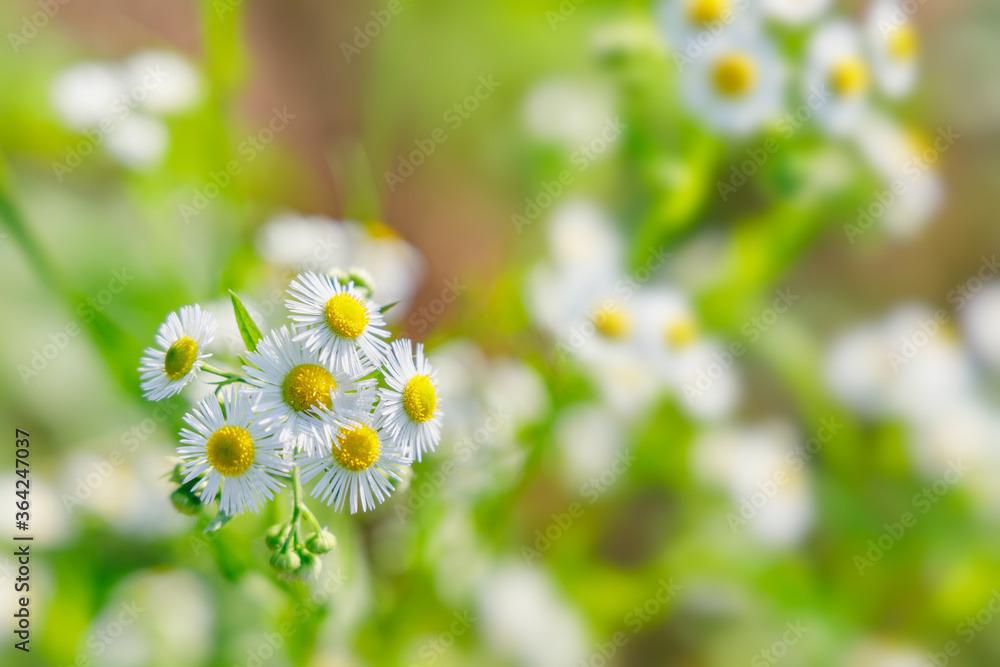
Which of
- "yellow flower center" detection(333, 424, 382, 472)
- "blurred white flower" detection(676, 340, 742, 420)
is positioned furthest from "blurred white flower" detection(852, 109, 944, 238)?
"yellow flower center" detection(333, 424, 382, 472)

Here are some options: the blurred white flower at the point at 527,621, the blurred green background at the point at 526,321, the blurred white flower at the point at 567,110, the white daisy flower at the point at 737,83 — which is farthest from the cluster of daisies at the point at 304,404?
the blurred white flower at the point at 567,110

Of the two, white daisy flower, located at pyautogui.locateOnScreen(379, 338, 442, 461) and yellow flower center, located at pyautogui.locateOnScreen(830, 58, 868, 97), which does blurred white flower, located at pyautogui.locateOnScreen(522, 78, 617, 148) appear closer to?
yellow flower center, located at pyautogui.locateOnScreen(830, 58, 868, 97)

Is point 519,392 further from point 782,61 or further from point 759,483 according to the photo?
point 782,61

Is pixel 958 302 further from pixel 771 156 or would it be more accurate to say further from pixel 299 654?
pixel 299 654

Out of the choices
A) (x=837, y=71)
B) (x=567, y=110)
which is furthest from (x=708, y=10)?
(x=567, y=110)

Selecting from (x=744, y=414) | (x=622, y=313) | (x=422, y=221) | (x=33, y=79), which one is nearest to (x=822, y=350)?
(x=744, y=414)
